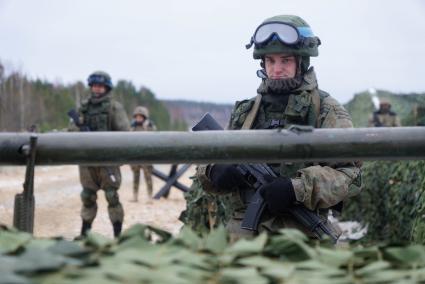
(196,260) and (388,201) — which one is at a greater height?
(196,260)

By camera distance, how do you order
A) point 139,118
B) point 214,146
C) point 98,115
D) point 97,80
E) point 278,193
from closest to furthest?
point 214,146
point 278,193
point 98,115
point 97,80
point 139,118

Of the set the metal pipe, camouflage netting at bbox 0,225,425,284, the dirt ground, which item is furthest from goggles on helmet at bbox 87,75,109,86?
camouflage netting at bbox 0,225,425,284

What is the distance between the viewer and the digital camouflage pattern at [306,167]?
10.8ft

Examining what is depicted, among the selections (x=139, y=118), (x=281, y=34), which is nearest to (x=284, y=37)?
(x=281, y=34)

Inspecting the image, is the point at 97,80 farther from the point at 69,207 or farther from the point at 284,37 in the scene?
the point at 284,37

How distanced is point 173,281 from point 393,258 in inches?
20.4

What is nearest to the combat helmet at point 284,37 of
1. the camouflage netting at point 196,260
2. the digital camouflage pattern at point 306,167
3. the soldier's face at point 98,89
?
the digital camouflage pattern at point 306,167

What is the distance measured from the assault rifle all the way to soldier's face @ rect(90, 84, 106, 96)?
556cm

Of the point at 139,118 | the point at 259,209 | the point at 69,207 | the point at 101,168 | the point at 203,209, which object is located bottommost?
the point at 69,207

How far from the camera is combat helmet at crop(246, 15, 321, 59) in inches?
142

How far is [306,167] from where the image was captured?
136 inches

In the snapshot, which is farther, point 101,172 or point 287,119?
point 101,172

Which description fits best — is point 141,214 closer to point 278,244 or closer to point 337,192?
point 337,192

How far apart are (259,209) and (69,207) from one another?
28.9ft
